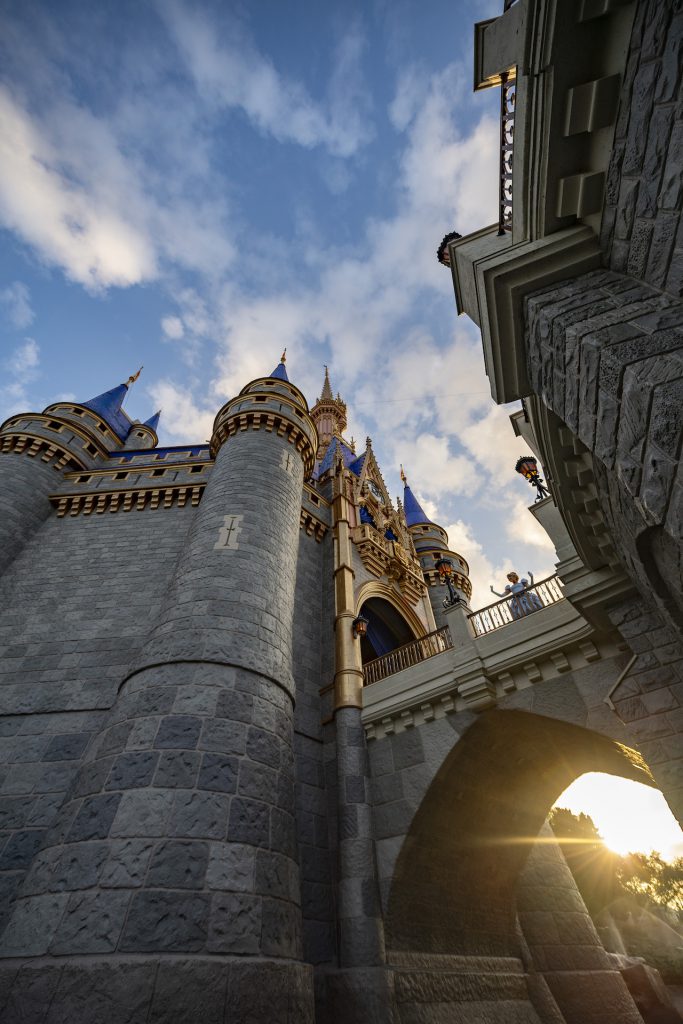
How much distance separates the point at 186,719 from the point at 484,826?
269 inches

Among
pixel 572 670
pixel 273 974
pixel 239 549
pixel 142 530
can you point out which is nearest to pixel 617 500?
pixel 572 670

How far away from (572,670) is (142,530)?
9.86 m

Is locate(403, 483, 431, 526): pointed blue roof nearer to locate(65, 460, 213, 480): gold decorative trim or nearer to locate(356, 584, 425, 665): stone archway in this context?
locate(356, 584, 425, 665): stone archway

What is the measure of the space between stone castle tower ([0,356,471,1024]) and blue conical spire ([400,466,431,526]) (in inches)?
382

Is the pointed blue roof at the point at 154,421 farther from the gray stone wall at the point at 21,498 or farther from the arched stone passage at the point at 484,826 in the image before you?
the arched stone passage at the point at 484,826

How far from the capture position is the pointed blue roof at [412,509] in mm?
24344

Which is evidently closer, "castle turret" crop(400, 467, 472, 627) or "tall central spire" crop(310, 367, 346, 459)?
"castle turret" crop(400, 467, 472, 627)

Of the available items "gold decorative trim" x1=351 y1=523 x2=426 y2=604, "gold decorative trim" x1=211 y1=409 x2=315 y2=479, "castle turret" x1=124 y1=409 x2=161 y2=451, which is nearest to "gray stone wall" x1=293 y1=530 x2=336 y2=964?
"gold decorative trim" x1=351 y1=523 x2=426 y2=604

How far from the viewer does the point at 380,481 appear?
842 inches

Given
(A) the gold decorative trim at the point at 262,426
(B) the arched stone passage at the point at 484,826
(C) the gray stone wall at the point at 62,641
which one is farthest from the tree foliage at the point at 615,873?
(C) the gray stone wall at the point at 62,641

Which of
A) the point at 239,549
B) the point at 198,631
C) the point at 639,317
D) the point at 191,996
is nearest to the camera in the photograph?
the point at 639,317

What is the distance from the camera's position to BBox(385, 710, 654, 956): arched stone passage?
741 centimetres

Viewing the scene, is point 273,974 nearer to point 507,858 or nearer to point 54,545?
point 507,858

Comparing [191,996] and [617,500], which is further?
[617,500]
